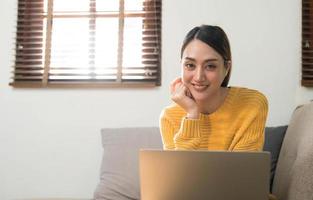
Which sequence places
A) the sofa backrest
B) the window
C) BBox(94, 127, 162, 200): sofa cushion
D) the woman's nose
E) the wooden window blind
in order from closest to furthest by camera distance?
1. the sofa backrest
2. the woman's nose
3. BBox(94, 127, 162, 200): sofa cushion
4. the wooden window blind
5. the window

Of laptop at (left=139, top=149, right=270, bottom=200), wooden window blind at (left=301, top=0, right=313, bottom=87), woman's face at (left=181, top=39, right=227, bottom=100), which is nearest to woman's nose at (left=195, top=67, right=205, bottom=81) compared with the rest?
woman's face at (left=181, top=39, right=227, bottom=100)

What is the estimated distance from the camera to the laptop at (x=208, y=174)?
0.90 meters

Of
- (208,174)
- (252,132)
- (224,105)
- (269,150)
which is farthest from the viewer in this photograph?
(269,150)

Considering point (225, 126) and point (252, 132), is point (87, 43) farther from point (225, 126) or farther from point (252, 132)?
point (252, 132)

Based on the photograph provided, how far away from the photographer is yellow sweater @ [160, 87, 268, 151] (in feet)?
4.27

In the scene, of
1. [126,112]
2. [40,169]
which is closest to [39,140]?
[40,169]

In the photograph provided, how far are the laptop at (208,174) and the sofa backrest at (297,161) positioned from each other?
0.37 m

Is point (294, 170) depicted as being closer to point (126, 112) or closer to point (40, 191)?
point (126, 112)

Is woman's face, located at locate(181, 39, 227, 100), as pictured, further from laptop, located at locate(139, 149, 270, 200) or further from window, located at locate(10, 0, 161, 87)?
window, located at locate(10, 0, 161, 87)

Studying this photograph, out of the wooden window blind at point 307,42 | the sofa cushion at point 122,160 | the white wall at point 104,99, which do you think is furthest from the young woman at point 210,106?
the wooden window blind at point 307,42

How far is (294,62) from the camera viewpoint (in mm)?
2064

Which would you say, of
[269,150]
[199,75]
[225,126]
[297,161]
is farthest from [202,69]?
[269,150]

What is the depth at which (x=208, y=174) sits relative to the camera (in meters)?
0.92

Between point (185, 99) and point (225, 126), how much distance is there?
18 centimetres
